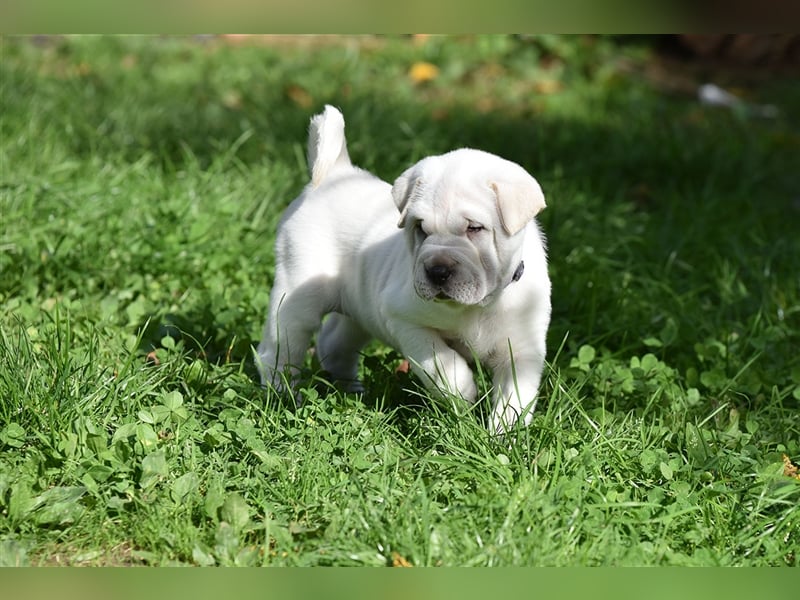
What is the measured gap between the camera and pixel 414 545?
11.2 ft

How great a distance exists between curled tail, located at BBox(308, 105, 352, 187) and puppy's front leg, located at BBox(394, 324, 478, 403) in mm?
924

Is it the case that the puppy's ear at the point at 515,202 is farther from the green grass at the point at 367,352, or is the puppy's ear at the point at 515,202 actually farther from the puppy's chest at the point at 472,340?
the green grass at the point at 367,352

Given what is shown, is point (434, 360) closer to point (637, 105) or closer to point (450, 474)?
point (450, 474)

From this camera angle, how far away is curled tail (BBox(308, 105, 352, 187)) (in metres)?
4.78

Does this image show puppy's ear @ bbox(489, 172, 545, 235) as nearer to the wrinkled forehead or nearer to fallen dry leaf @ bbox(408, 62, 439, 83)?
the wrinkled forehead

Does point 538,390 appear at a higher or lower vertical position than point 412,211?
lower

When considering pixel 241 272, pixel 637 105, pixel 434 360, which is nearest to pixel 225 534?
pixel 434 360

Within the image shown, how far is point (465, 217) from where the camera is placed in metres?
3.84

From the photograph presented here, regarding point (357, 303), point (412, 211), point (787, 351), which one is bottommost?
point (787, 351)

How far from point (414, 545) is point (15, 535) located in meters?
1.27

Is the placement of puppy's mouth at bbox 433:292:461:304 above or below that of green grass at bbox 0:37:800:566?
above

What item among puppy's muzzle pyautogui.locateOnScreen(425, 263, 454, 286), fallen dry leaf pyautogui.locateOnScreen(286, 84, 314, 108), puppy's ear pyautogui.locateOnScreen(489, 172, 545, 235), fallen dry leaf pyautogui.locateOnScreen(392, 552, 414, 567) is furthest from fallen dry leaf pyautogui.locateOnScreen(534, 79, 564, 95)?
fallen dry leaf pyautogui.locateOnScreen(392, 552, 414, 567)

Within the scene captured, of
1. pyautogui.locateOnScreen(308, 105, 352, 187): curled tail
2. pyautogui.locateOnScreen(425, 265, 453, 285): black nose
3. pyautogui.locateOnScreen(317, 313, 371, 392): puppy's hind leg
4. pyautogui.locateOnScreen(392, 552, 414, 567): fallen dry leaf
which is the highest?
pyautogui.locateOnScreen(308, 105, 352, 187): curled tail

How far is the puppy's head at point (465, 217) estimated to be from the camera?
3.81 metres
